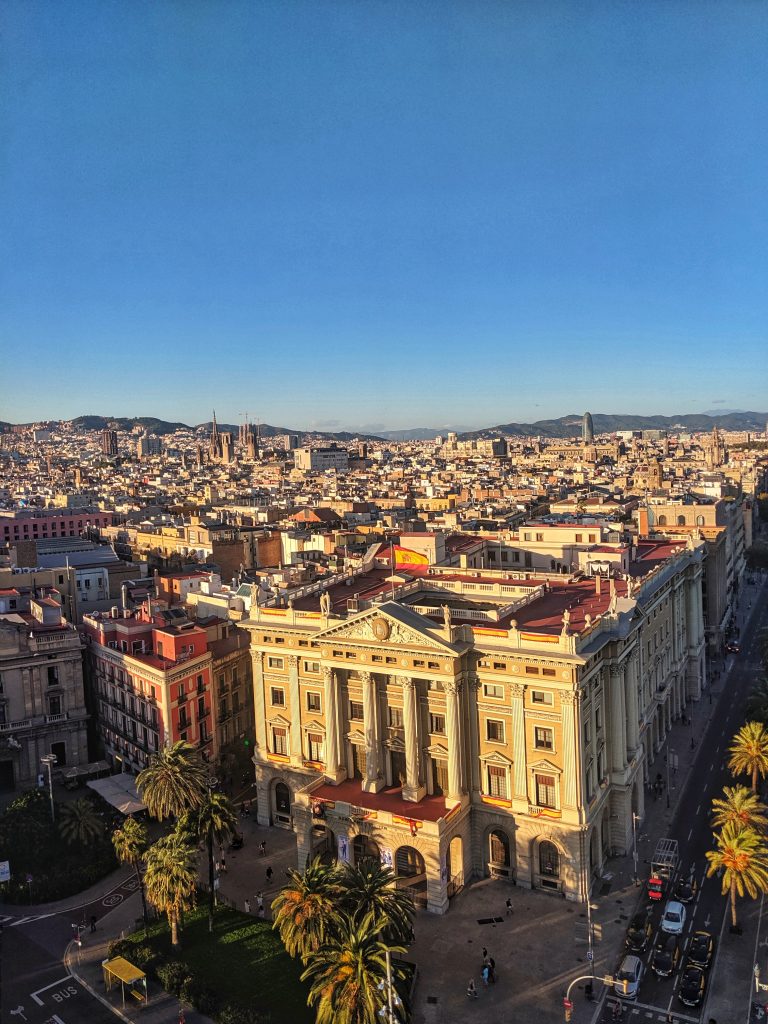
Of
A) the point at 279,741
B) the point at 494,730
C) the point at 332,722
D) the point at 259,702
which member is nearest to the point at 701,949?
the point at 494,730

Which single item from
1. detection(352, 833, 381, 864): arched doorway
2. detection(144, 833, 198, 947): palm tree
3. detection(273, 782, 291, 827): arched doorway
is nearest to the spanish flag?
detection(273, 782, 291, 827): arched doorway

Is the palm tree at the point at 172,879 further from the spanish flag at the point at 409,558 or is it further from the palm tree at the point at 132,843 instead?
the spanish flag at the point at 409,558

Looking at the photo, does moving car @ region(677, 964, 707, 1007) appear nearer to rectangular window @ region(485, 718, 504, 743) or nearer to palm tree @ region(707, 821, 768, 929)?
palm tree @ region(707, 821, 768, 929)

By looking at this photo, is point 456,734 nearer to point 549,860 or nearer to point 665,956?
point 549,860

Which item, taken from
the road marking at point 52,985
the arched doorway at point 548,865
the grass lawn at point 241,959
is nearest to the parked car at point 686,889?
the arched doorway at point 548,865

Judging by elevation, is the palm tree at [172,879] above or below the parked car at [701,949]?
above
